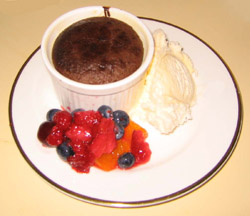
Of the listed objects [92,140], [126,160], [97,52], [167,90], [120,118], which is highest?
[97,52]

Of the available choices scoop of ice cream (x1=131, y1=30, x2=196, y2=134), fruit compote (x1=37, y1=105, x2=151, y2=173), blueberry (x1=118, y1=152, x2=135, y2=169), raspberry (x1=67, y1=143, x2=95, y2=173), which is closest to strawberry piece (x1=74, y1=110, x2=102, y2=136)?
fruit compote (x1=37, y1=105, x2=151, y2=173)

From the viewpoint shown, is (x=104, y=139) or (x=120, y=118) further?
(x=120, y=118)

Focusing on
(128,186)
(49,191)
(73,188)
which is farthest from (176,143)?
(49,191)

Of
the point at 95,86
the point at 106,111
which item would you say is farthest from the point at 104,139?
the point at 95,86

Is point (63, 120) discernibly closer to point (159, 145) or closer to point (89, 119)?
point (89, 119)

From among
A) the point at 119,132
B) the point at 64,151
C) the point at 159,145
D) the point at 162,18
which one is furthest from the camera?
the point at 162,18

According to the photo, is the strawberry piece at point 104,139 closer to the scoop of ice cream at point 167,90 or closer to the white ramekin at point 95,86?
the white ramekin at point 95,86

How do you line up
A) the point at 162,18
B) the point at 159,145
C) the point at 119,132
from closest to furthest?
the point at 119,132
the point at 159,145
the point at 162,18

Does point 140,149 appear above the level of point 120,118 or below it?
below
